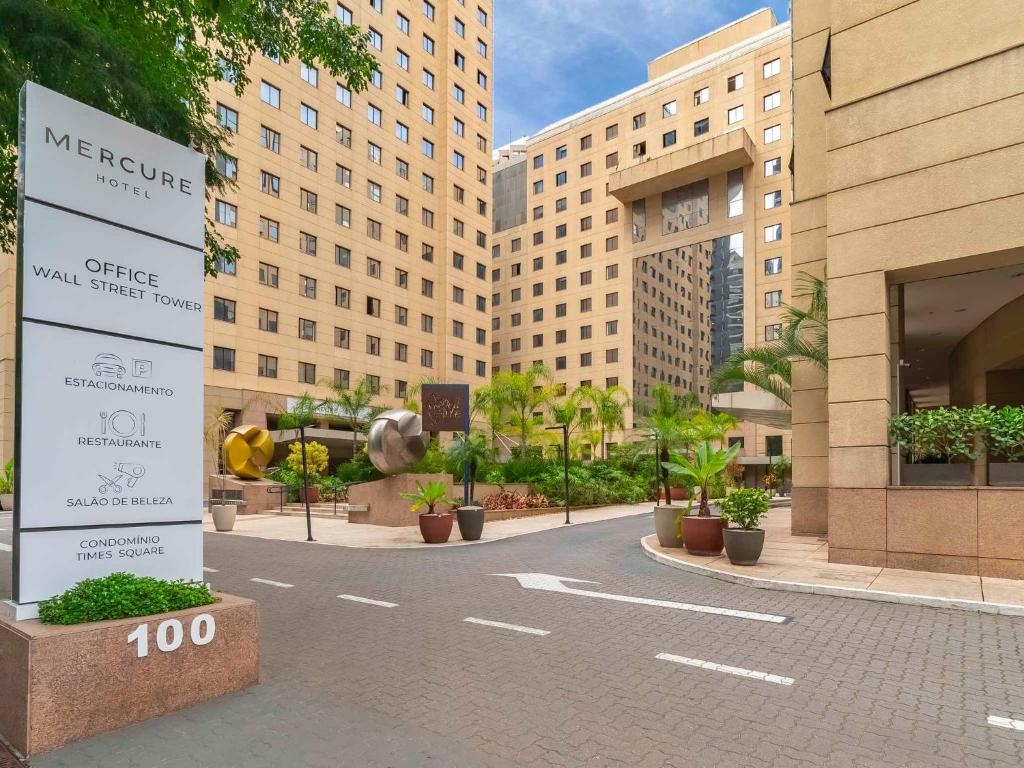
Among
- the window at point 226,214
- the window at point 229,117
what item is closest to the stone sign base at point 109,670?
the window at point 226,214

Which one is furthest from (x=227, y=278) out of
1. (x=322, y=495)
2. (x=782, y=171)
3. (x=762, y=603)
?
(x=782, y=171)

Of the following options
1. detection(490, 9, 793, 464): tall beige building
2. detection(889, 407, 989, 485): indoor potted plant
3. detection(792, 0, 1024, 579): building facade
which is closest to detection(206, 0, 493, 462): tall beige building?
detection(490, 9, 793, 464): tall beige building

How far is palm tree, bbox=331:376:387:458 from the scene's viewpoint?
125ft

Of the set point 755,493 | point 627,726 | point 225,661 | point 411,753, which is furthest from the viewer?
point 755,493

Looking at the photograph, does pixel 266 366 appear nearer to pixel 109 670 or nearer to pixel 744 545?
pixel 744 545

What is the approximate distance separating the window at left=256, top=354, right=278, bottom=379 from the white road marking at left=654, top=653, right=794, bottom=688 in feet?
128

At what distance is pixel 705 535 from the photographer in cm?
1266

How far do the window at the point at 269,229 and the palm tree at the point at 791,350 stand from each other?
32.7 meters

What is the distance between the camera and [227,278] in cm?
3984

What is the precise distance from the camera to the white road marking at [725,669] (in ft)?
19.1

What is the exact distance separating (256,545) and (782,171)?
5559cm

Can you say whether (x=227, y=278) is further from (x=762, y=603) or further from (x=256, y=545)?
(x=762, y=603)

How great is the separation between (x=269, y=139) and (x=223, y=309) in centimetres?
1161

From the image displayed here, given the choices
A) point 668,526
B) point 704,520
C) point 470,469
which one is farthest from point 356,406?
point 704,520
